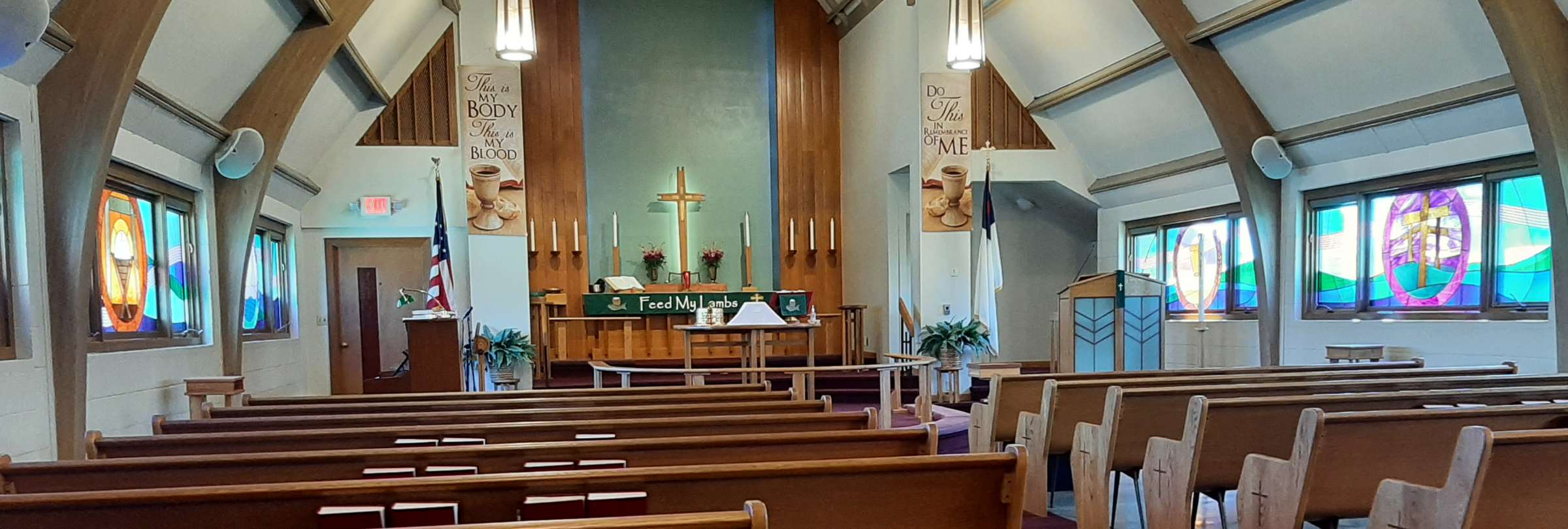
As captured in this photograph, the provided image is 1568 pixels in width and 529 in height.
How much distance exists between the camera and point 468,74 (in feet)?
27.6

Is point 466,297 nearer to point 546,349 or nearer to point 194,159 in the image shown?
point 546,349

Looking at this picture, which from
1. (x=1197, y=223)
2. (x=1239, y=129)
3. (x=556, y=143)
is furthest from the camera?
(x=556, y=143)

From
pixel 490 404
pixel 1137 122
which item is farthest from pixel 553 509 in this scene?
pixel 1137 122

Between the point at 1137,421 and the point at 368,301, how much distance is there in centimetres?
732

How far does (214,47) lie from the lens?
505 centimetres

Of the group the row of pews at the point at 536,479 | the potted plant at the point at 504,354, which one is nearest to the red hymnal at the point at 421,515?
the row of pews at the point at 536,479

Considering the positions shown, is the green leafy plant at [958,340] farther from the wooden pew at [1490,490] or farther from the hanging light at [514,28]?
the wooden pew at [1490,490]

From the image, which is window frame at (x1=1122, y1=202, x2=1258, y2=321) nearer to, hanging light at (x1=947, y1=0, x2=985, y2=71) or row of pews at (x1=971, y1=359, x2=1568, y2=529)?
hanging light at (x1=947, y1=0, x2=985, y2=71)

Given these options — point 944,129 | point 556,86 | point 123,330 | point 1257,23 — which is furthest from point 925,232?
point 123,330

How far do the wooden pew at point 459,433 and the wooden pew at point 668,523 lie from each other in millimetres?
1207

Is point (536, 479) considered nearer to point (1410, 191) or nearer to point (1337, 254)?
point (1410, 191)

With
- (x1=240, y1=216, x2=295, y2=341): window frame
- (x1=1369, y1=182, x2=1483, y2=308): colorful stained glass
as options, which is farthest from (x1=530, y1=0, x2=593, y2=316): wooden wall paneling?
(x1=1369, y1=182, x2=1483, y2=308): colorful stained glass

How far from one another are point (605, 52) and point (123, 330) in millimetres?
→ 5953

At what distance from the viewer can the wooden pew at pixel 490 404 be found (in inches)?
127
